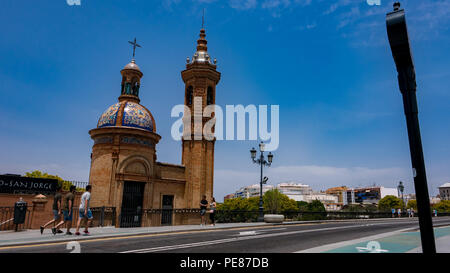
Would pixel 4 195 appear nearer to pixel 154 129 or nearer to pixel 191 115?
pixel 154 129

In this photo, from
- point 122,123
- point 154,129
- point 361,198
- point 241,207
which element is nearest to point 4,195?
point 122,123

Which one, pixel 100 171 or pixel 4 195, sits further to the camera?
pixel 100 171

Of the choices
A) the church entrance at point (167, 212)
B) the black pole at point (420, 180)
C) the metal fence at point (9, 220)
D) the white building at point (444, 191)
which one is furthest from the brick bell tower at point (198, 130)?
the white building at point (444, 191)

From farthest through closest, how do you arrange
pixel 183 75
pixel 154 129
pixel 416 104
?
pixel 183 75 → pixel 154 129 → pixel 416 104

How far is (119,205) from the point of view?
20.3m

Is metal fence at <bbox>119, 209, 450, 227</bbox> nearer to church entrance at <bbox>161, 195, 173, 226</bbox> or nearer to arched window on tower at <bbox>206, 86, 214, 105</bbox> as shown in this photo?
church entrance at <bbox>161, 195, 173, 226</bbox>

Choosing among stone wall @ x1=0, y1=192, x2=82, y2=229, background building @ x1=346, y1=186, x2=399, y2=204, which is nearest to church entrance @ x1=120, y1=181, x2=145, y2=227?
stone wall @ x1=0, y1=192, x2=82, y2=229

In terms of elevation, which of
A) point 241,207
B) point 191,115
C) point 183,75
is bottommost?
point 241,207

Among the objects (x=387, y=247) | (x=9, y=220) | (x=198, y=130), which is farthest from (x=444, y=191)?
(x=9, y=220)

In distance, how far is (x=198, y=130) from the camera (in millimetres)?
26453

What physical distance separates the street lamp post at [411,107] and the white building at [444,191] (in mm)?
226411

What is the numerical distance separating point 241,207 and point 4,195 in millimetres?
97062

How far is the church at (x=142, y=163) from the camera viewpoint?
2053cm
